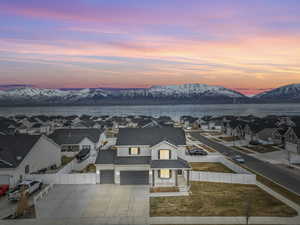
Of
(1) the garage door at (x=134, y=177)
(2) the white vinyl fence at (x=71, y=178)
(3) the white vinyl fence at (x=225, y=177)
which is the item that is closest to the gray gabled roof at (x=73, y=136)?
(2) the white vinyl fence at (x=71, y=178)

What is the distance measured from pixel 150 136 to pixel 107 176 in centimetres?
789

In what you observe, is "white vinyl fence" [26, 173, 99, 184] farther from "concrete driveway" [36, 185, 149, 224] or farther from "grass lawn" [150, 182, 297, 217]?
"grass lawn" [150, 182, 297, 217]

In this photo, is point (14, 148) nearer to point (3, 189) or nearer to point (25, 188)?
point (3, 189)

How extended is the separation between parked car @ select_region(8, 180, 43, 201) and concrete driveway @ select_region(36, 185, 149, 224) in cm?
195

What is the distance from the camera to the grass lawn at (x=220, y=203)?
2236 centimetres

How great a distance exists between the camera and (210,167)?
40094 mm

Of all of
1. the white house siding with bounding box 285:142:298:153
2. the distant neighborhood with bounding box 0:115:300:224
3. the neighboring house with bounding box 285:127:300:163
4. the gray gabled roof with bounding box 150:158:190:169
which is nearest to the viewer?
the distant neighborhood with bounding box 0:115:300:224

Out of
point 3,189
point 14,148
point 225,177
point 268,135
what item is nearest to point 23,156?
point 14,148

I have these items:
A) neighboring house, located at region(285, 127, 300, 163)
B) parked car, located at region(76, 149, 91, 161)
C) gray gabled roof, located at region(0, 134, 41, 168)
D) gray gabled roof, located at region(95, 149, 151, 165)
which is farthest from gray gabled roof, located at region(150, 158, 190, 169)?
neighboring house, located at region(285, 127, 300, 163)

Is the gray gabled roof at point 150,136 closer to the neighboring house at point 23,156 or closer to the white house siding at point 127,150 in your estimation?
the white house siding at point 127,150

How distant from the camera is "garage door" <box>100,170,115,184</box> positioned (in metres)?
31.2

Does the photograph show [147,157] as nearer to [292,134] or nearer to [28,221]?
[28,221]

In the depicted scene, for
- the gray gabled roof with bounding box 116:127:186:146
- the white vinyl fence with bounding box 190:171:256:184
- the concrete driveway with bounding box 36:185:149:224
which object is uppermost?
the gray gabled roof with bounding box 116:127:186:146

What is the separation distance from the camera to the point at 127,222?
2064 centimetres
